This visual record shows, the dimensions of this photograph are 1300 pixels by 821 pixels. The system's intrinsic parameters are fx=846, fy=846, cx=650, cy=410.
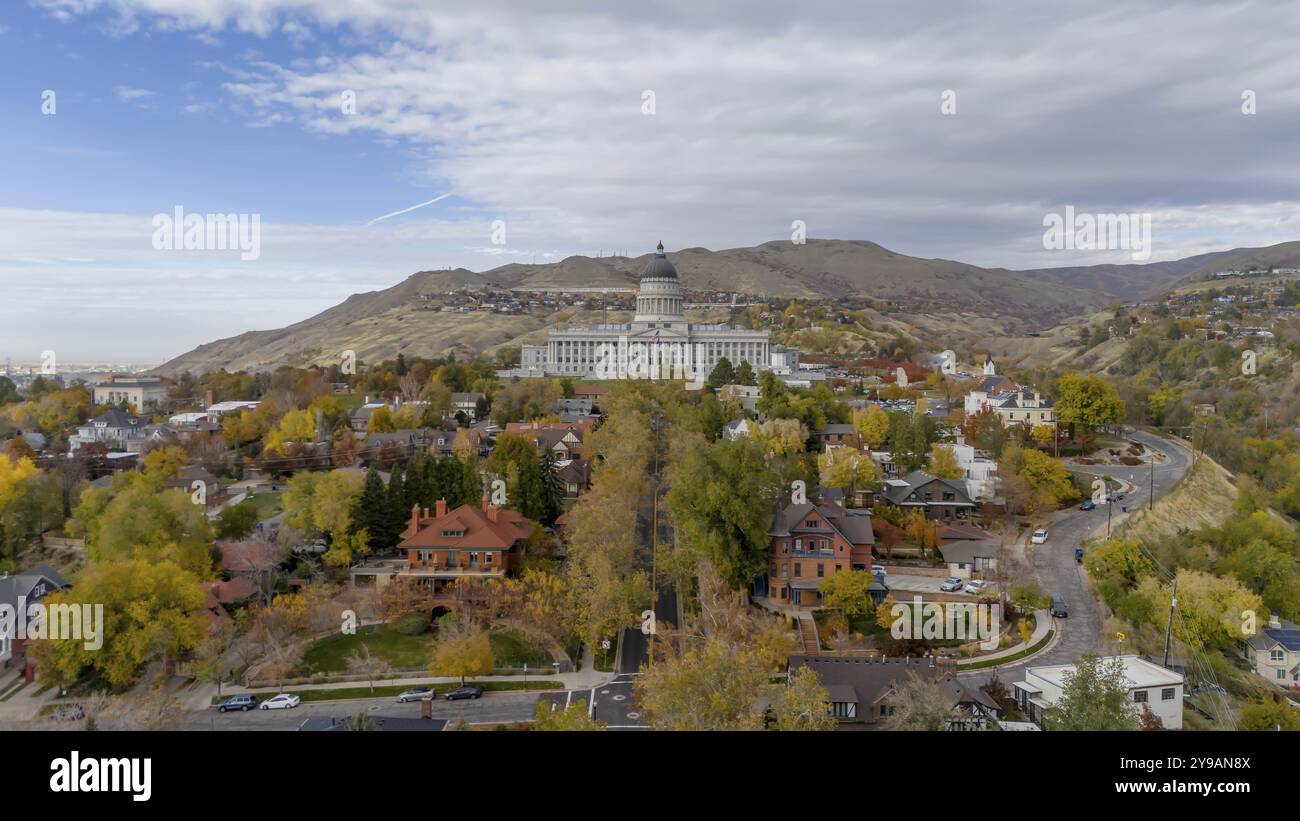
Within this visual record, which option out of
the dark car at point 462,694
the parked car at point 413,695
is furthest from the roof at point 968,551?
the parked car at point 413,695

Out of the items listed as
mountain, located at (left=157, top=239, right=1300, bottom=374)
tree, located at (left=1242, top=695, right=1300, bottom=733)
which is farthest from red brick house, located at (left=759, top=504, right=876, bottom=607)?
mountain, located at (left=157, top=239, right=1300, bottom=374)

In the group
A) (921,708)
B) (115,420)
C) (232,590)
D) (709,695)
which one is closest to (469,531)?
(232,590)

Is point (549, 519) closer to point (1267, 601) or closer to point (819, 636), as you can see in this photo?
point (819, 636)

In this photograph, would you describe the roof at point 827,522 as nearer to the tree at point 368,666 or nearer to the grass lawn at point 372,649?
the grass lawn at point 372,649

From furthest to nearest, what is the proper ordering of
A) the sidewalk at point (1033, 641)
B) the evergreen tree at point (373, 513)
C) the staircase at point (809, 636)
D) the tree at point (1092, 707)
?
the evergreen tree at point (373, 513) → the staircase at point (809, 636) → the sidewalk at point (1033, 641) → the tree at point (1092, 707)

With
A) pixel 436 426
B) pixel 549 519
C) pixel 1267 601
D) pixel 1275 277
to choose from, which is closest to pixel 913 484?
pixel 1267 601
